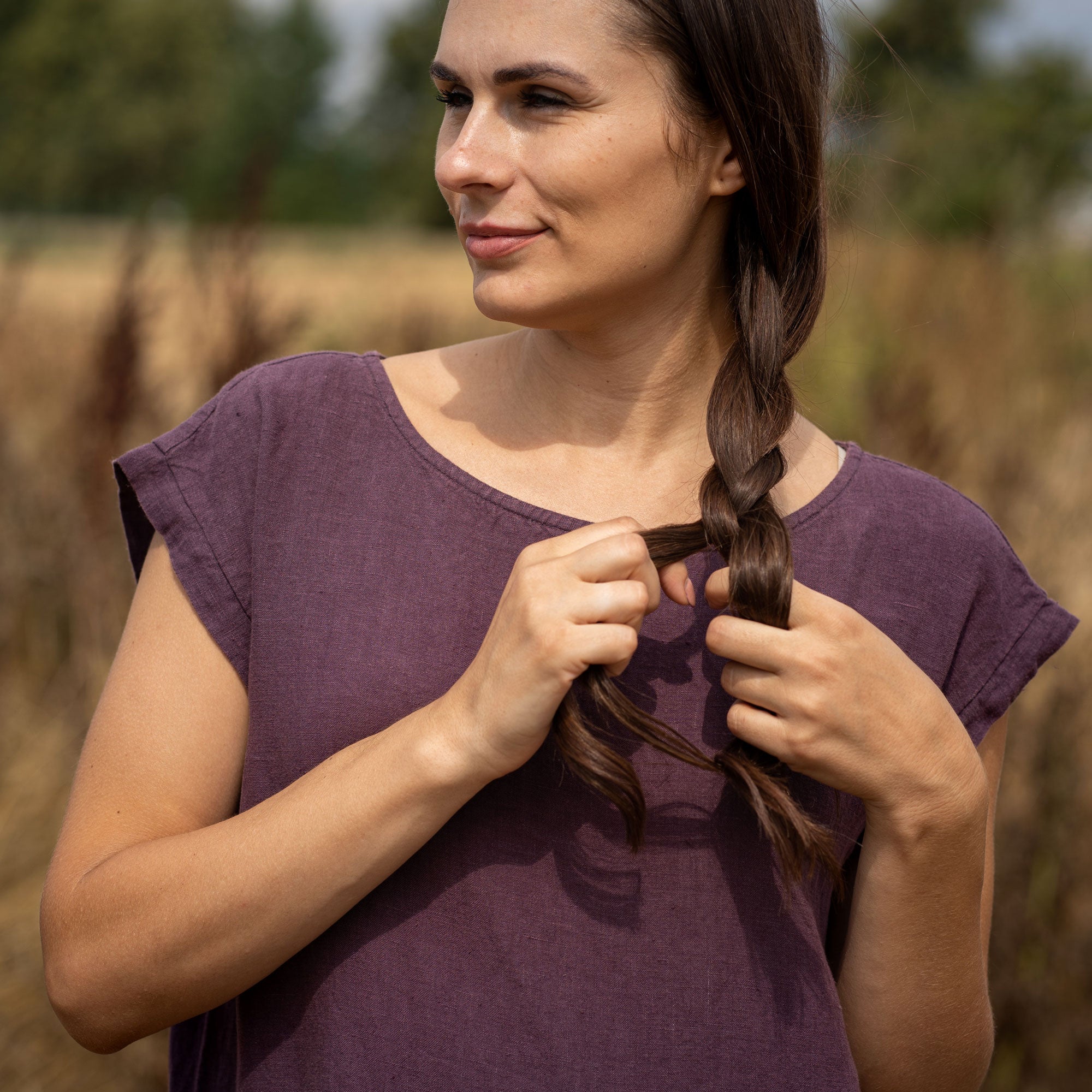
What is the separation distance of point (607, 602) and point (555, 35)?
67 cm

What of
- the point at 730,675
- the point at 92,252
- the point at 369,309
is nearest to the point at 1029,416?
the point at 369,309

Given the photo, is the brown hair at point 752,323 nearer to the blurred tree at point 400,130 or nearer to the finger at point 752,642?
the finger at point 752,642

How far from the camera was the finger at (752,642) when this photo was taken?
1257 mm

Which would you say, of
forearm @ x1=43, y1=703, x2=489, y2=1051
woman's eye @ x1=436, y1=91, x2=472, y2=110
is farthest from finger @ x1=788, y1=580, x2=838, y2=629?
woman's eye @ x1=436, y1=91, x2=472, y2=110

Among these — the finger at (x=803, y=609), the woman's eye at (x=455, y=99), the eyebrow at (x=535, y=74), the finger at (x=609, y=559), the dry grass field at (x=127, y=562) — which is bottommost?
the dry grass field at (x=127, y=562)

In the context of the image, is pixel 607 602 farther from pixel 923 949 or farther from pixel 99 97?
pixel 99 97

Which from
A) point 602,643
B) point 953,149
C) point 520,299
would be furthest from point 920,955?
point 953,149

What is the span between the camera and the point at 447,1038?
53.1 inches

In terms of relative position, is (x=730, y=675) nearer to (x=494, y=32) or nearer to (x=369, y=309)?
(x=494, y=32)

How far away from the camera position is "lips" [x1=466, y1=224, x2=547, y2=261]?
138 centimetres

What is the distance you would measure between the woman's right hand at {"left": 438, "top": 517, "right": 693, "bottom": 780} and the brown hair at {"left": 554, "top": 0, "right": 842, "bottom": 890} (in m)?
0.08

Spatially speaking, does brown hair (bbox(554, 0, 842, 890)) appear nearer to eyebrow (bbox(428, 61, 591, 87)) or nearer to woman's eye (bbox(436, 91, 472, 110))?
eyebrow (bbox(428, 61, 591, 87))

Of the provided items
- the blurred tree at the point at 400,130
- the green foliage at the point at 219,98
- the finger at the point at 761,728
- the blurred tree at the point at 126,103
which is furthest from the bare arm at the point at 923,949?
the blurred tree at the point at 126,103

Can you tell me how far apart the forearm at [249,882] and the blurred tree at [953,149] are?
1025mm
